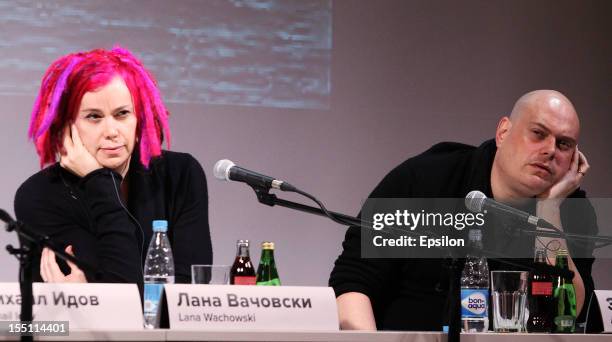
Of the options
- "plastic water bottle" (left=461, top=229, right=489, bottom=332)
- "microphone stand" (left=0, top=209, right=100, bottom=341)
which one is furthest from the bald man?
"microphone stand" (left=0, top=209, right=100, bottom=341)

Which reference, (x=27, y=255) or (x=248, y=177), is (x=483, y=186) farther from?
(x=27, y=255)

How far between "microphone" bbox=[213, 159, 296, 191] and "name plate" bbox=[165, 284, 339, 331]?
0.75 feet

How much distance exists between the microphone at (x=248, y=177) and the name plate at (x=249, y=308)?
0.23m

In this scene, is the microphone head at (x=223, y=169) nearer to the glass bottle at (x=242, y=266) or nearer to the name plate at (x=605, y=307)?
the glass bottle at (x=242, y=266)

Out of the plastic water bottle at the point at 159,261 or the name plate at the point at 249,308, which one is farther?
the plastic water bottle at the point at 159,261

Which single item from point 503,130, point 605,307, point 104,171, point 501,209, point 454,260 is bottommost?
point 605,307

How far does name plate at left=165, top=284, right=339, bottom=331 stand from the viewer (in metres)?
1.81

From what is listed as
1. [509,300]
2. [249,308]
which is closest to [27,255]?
[249,308]

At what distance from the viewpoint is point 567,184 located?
2938mm

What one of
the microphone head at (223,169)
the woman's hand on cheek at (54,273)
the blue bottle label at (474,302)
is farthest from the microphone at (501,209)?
the woman's hand on cheek at (54,273)

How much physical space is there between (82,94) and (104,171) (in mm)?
241

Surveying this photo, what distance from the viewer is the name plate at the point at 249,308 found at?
5.94ft

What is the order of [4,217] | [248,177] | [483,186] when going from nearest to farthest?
1. [4,217]
2. [248,177]
3. [483,186]

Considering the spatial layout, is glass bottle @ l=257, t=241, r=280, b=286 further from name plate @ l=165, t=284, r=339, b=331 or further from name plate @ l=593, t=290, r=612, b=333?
name plate @ l=593, t=290, r=612, b=333
